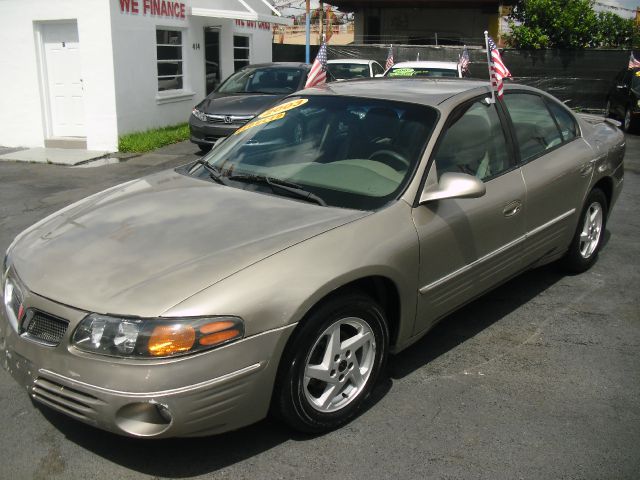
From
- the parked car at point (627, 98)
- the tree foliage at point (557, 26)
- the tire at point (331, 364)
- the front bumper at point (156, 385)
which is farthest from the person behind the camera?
the tree foliage at point (557, 26)

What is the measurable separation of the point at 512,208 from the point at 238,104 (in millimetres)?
7712

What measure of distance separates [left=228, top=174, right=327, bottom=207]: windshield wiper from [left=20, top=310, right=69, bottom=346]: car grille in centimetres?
135

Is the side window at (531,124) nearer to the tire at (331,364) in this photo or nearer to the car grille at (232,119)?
the tire at (331,364)

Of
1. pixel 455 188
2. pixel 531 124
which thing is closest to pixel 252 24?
pixel 531 124

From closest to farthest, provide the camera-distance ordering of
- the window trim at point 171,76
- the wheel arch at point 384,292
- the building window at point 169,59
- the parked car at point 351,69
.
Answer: the wheel arch at point 384,292 < the window trim at point 171,76 < the building window at point 169,59 < the parked car at point 351,69

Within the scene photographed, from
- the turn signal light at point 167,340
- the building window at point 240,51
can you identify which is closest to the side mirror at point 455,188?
the turn signal light at point 167,340

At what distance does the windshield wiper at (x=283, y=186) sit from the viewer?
11.3 ft

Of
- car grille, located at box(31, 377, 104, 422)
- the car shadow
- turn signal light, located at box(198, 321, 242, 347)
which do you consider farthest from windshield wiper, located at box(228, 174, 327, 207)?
car grille, located at box(31, 377, 104, 422)

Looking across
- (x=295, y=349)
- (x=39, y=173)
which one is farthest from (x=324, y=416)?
(x=39, y=173)

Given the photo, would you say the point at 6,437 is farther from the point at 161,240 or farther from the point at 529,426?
the point at 529,426

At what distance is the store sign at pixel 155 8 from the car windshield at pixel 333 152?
29.9ft

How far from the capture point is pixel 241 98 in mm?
11273

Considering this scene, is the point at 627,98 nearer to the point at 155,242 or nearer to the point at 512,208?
the point at 512,208

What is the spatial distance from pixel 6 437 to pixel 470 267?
256cm
